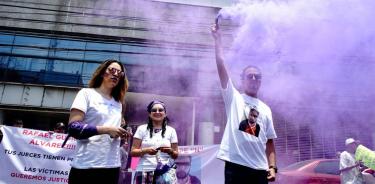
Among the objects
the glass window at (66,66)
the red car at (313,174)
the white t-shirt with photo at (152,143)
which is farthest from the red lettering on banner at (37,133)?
the glass window at (66,66)

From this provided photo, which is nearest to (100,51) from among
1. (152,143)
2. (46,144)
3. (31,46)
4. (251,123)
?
(31,46)

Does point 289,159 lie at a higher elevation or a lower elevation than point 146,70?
lower

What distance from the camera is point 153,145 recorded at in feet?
10.7

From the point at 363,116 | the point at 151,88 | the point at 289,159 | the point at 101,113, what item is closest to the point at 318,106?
the point at 363,116

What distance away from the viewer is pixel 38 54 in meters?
13.5

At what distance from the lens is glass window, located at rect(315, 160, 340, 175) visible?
281 inches

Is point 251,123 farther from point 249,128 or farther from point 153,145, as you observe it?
point 153,145

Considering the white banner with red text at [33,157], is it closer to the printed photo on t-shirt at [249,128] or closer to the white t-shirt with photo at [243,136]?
the white t-shirt with photo at [243,136]

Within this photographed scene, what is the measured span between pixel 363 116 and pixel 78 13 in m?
11.4

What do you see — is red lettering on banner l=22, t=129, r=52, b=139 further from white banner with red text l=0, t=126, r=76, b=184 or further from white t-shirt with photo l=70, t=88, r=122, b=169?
white t-shirt with photo l=70, t=88, r=122, b=169

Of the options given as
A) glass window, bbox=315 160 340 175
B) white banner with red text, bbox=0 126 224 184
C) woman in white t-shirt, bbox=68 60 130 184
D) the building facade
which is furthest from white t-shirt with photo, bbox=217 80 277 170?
the building facade

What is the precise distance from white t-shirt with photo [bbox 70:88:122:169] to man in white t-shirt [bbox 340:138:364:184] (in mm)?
5056

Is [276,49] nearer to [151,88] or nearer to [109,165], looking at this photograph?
[109,165]

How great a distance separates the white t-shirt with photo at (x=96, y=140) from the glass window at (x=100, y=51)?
37.9ft
